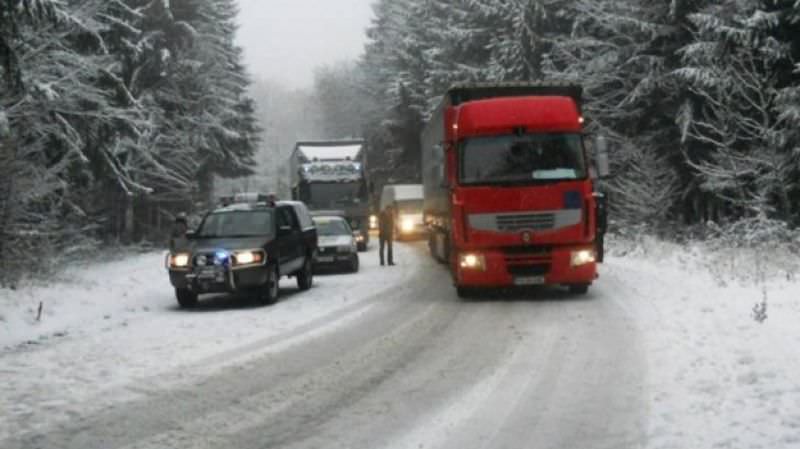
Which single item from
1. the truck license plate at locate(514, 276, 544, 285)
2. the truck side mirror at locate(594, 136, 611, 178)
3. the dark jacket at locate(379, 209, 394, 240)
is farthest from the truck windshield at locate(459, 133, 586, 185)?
the dark jacket at locate(379, 209, 394, 240)

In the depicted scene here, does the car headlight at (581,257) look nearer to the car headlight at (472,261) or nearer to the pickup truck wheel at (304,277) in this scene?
the car headlight at (472,261)

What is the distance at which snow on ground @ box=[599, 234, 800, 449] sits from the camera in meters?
6.35

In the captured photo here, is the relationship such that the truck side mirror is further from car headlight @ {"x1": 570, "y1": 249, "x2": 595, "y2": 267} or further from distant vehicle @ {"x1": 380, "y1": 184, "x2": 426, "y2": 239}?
distant vehicle @ {"x1": 380, "y1": 184, "x2": 426, "y2": 239}

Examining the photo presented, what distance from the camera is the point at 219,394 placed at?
8234 millimetres

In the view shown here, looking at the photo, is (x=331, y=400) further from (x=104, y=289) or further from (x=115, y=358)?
(x=104, y=289)

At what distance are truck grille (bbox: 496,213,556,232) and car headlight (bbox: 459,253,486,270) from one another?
2.34ft

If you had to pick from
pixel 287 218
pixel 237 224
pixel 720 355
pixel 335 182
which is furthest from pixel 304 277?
pixel 335 182

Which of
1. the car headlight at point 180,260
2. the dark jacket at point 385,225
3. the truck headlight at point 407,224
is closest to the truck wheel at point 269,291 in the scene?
the car headlight at point 180,260

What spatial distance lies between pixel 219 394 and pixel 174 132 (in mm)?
29911

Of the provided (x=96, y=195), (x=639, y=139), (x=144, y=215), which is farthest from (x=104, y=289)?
(x=144, y=215)

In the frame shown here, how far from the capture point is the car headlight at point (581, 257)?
49.0 feet

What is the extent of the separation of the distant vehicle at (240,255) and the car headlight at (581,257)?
5532mm

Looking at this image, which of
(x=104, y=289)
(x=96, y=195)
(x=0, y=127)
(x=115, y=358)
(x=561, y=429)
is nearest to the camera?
(x=561, y=429)

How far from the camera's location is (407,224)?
147 ft
